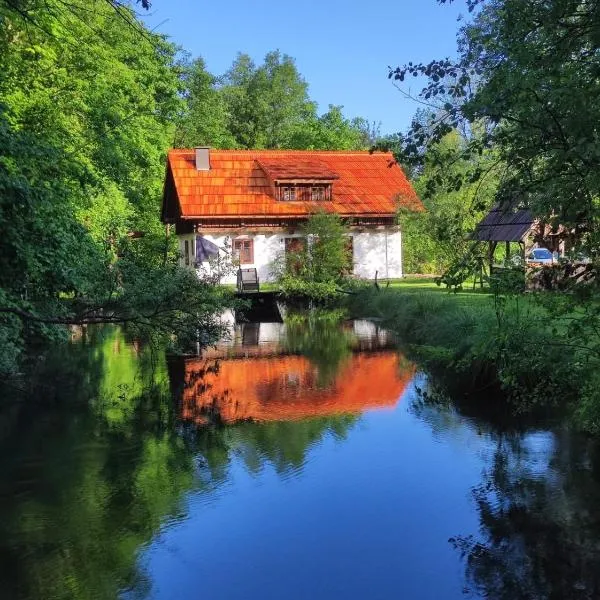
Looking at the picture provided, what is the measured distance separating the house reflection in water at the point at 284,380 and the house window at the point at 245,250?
1205cm

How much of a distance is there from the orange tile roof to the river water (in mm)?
18808

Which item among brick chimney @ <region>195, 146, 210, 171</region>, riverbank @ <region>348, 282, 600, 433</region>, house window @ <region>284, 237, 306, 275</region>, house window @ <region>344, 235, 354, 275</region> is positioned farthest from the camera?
brick chimney @ <region>195, 146, 210, 171</region>

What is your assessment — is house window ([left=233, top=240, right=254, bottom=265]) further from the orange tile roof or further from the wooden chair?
the wooden chair

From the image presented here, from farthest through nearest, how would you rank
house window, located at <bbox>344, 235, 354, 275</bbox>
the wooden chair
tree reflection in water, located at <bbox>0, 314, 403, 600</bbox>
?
house window, located at <bbox>344, 235, 354, 275</bbox> → the wooden chair → tree reflection in water, located at <bbox>0, 314, 403, 600</bbox>

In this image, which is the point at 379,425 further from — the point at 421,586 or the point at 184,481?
the point at 421,586

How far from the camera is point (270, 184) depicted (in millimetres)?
33812

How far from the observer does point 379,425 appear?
11312 millimetres

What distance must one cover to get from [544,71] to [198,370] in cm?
1147

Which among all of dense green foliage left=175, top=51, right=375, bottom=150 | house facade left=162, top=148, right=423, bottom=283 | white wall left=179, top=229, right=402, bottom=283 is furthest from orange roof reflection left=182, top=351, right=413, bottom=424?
dense green foliage left=175, top=51, right=375, bottom=150

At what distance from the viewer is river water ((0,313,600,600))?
6.24m

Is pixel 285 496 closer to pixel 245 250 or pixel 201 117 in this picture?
pixel 245 250

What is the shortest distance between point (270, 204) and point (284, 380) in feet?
62.0

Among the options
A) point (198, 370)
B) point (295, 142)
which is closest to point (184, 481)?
point (198, 370)

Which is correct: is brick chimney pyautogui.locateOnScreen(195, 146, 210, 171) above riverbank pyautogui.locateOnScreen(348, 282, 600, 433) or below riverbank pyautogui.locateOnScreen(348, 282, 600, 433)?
above
